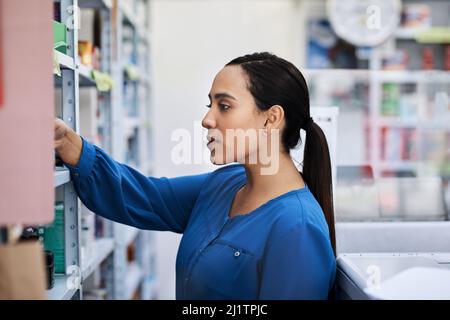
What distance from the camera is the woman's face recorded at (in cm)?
101

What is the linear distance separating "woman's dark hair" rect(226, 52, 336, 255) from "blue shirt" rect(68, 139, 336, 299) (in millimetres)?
102

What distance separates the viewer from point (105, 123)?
80.5 inches

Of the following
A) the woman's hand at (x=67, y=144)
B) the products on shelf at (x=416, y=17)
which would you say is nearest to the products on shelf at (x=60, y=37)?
the woman's hand at (x=67, y=144)

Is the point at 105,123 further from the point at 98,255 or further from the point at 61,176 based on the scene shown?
the point at 61,176

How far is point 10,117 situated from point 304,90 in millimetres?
637

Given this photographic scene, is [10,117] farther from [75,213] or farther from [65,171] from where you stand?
[75,213]

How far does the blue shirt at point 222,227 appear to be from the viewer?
93 centimetres

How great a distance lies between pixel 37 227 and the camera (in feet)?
4.14

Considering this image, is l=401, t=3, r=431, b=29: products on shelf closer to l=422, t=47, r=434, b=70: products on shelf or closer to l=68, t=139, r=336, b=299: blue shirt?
l=422, t=47, r=434, b=70: products on shelf

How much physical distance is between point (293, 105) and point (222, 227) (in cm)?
32

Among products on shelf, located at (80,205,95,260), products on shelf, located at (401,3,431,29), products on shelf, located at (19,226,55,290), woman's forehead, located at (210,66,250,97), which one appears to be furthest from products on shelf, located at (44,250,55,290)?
products on shelf, located at (401,3,431,29)

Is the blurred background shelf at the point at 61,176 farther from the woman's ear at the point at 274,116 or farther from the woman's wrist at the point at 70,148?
the woman's ear at the point at 274,116
